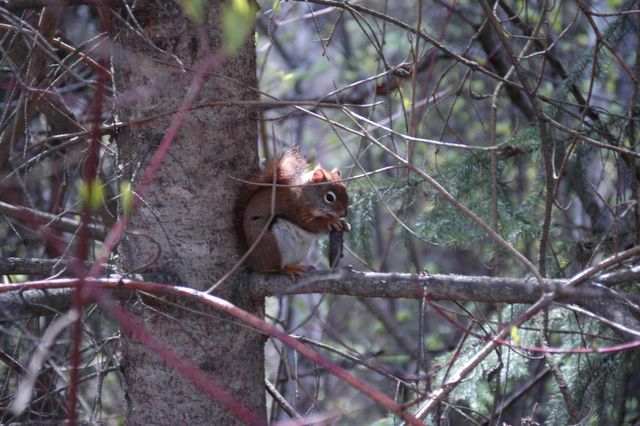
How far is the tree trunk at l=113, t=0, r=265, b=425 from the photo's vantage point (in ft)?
6.64

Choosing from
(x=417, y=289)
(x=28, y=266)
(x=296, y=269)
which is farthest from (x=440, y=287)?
(x=28, y=266)

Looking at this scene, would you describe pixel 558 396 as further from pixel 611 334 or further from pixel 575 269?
pixel 575 269

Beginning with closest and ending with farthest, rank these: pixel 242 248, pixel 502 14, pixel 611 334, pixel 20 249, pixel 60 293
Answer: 1. pixel 60 293
2. pixel 242 248
3. pixel 611 334
4. pixel 20 249
5. pixel 502 14

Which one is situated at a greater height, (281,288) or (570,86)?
(570,86)

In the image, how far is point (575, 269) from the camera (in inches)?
108

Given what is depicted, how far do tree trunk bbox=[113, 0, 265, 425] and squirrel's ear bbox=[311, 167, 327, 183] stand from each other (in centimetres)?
80

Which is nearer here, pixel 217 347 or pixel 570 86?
pixel 217 347

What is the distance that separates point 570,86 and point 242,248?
1403 mm

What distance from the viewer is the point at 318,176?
2.90 m

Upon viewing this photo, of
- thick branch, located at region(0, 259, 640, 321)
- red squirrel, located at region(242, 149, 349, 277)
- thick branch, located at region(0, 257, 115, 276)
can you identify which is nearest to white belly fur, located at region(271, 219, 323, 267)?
red squirrel, located at region(242, 149, 349, 277)

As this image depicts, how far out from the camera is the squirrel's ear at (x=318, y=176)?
2.89 meters

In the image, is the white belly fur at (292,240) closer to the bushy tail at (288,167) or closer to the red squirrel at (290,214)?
the red squirrel at (290,214)

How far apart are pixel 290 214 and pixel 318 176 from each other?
213mm

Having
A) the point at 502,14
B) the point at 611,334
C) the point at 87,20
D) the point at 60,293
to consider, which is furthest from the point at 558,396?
the point at 87,20
